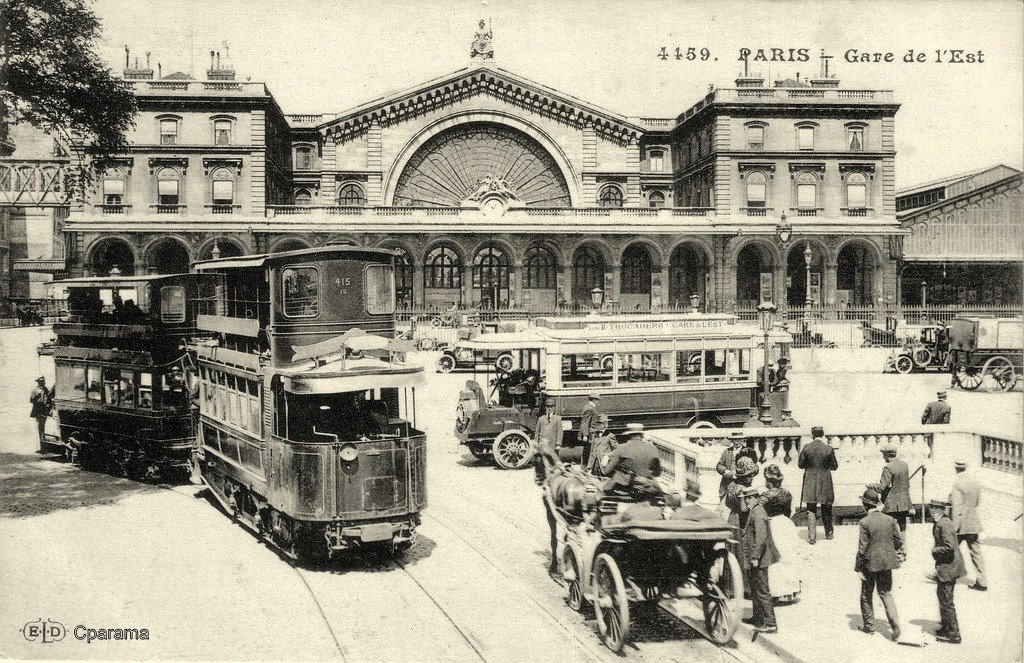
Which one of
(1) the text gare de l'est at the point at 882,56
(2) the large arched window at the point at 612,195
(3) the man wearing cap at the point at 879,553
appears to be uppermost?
(2) the large arched window at the point at 612,195

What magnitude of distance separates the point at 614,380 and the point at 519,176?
3032 cm

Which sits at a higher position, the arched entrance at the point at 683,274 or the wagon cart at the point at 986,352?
the arched entrance at the point at 683,274

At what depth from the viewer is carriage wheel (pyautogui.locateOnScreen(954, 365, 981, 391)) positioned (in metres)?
23.5

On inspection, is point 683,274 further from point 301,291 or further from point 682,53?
point 301,291

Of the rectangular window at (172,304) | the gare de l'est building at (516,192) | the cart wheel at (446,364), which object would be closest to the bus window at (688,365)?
the rectangular window at (172,304)

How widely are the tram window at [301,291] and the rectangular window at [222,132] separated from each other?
31.4 meters

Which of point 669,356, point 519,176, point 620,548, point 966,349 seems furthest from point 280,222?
point 620,548

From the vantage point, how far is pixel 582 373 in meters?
16.6

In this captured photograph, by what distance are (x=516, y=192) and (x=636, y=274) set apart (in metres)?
8.10

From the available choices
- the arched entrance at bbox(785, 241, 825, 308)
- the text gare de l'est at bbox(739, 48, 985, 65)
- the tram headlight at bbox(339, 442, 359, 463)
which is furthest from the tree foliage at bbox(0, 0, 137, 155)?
the arched entrance at bbox(785, 241, 825, 308)

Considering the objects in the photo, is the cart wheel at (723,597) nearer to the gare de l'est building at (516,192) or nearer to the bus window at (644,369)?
the bus window at (644,369)

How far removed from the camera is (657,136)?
47219 millimetres

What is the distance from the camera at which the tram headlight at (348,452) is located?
31.1 ft

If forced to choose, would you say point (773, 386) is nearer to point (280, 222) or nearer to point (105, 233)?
point (280, 222)
